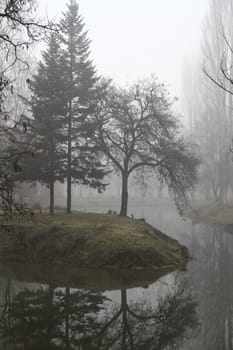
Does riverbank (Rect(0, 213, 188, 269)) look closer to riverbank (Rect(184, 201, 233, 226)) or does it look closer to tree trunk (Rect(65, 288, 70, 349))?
tree trunk (Rect(65, 288, 70, 349))

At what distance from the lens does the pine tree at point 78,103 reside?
2730 centimetres

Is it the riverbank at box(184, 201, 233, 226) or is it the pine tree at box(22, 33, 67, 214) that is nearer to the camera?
the pine tree at box(22, 33, 67, 214)

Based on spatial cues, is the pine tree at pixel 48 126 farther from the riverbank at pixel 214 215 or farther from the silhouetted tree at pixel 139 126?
the riverbank at pixel 214 215

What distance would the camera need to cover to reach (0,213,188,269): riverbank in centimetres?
1844

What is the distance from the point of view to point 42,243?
19.8 meters

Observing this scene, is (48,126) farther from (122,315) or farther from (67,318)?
(67,318)

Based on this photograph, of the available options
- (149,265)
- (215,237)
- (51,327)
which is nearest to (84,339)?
(51,327)

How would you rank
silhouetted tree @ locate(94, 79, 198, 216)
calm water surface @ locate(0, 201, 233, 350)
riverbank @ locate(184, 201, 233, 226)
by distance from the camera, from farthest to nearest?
1. riverbank @ locate(184, 201, 233, 226)
2. silhouetted tree @ locate(94, 79, 198, 216)
3. calm water surface @ locate(0, 201, 233, 350)

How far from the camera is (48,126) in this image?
26281mm

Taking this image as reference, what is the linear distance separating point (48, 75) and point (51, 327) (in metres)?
20.5

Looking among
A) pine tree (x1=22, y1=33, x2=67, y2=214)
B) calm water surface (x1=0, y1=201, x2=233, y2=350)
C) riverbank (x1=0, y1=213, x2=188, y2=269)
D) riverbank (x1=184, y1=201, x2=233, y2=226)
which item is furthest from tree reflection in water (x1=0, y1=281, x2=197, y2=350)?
riverbank (x1=184, y1=201, x2=233, y2=226)

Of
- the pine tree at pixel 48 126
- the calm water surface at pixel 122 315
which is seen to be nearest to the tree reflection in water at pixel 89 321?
the calm water surface at pixel 122 315

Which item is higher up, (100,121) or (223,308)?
(100,121)

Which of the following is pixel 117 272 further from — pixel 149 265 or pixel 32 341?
pixel 32 341
